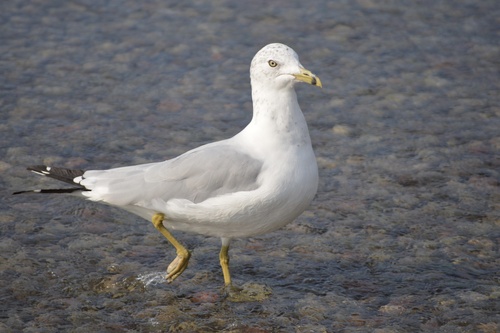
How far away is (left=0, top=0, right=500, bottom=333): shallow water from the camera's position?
5.77m

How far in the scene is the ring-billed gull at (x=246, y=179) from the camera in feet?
18.2

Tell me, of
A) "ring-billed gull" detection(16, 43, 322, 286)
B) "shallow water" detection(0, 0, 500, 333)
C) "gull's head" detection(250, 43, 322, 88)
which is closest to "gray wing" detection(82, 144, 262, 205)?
"ring-billed gull" detection(16, 43, 322, 286)

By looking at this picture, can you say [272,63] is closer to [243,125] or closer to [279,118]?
[279,118]

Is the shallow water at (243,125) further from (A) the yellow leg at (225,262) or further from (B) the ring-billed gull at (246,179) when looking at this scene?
(B) the ring-billed gull at (246,179)

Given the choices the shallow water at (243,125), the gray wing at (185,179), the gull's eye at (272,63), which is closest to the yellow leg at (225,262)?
the shallow water at (243,125)

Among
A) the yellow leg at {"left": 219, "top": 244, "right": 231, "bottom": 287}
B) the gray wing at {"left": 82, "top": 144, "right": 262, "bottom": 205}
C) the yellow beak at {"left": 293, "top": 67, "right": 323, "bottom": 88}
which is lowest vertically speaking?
the yellow leg at {"left": 219, "top": 244, "right": 231, "bottom": 287}

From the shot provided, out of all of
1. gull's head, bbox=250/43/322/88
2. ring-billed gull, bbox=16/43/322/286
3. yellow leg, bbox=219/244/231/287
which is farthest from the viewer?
yellow leg, bbox=219/244/231/287

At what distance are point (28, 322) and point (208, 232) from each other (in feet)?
4.11

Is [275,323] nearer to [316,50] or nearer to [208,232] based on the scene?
[208,232]

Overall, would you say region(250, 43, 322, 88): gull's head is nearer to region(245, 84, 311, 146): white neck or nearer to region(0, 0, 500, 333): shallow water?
region(245, 84, 311, 146): white neck

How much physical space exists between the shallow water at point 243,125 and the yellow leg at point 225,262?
0.11 m

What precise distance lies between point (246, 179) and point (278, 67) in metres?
0.75

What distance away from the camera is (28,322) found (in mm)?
5465

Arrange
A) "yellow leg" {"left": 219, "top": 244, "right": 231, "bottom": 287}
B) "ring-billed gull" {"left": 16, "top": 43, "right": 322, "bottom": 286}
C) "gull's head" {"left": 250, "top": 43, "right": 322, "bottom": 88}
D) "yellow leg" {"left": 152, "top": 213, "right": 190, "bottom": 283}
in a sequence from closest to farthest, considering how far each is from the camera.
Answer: "ring-billed gull" {"left": 16, "top": 43, "right": 322, "bottom": 286}, "gull's head" {"left": 250, "top": 43, "right": 322, "bottom": 88}, "yellow leg" {"left": 152, "top": 213, "right": 190, "bottom": 283}, "yellow leg" {"left": 219, "top": 244, "right": 231, "bottom": 287}
